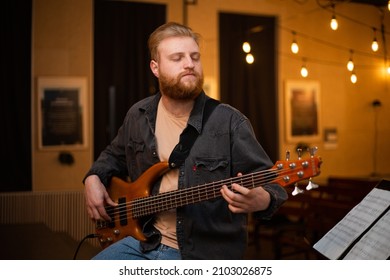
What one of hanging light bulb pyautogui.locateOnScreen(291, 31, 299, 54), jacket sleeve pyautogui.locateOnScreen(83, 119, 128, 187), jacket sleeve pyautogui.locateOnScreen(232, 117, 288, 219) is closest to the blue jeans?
jacket sleeve pyautogui.locateOnScreen(83, 119, 128, 187)

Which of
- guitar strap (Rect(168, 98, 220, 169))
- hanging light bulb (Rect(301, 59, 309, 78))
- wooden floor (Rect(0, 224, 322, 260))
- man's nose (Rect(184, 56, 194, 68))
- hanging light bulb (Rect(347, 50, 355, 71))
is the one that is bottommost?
wooden floor (Rect(0, 224, 322, 260))

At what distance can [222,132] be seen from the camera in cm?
178

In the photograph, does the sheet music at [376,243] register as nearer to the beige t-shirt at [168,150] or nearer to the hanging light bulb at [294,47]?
the beige t-shirt at [168,150]

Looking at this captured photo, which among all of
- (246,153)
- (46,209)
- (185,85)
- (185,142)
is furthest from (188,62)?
(46,209)

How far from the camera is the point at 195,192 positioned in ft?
5.54

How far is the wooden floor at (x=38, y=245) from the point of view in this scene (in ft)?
7.15

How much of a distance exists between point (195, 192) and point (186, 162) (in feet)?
0.48

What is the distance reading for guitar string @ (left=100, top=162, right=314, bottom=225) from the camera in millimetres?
1603

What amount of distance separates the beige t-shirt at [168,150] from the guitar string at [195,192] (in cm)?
5

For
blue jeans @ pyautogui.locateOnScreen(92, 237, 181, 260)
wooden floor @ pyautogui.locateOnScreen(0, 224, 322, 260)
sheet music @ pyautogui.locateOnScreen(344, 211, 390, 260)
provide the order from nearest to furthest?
sheet music @ pyautogui.locateOnScreen(344, 211, 390, 260) < blue jeans @ pyautogui.locateOnScreen(92, 237, 181, 260) < wooden floor @ pyautogui.locateOnScreen(0, 224, 322, 260)

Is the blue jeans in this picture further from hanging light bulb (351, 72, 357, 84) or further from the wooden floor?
hanging light bulb (351, 72, 357, 84)

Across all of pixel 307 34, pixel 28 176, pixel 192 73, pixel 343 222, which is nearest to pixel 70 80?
pixel 28 176

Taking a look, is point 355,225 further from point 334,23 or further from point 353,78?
point 334,23
